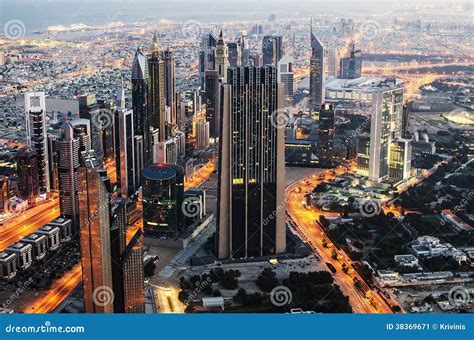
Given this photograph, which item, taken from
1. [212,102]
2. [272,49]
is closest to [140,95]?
[212,102]

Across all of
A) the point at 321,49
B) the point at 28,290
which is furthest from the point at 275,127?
the point at 321,49

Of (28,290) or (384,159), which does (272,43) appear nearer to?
(384,159)

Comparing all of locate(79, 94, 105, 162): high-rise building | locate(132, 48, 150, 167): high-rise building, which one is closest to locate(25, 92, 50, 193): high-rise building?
locate(79, 94, 105, 162): high-rise building

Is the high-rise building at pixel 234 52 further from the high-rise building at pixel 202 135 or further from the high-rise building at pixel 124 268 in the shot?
the high-rise building at pixel 124 268

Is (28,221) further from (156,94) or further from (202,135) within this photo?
(202,135)

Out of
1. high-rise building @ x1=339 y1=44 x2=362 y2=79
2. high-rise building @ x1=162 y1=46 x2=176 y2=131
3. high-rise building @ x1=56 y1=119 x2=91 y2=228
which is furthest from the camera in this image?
high-rise building @ x1=339 y1=44 x2=362 y2=79

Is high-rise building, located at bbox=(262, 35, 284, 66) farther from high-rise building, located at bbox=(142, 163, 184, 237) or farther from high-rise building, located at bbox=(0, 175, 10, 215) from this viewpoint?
high-rise building, located at bbox=(0, 175, 10, 215)
